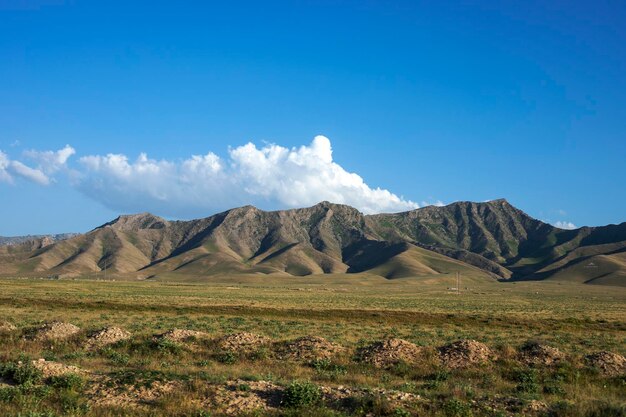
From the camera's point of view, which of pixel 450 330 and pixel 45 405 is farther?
pixel 450 330

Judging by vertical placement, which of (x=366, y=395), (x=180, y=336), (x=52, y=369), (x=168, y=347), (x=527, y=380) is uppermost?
(x=52, y=369)

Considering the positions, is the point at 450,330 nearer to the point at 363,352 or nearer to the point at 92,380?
the point at 363,352

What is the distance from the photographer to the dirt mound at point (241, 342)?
79.0ft

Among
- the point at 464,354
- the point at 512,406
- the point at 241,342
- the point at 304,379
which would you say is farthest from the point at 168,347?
the point at 512,406

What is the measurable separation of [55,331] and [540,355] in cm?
2400

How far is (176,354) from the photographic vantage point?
2366 centimetres

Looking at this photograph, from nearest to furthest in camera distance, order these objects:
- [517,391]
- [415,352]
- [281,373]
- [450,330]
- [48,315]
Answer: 1. [517,391]
2. [281,373]
3. [415,352]
4. [450,330]
5. [48,315]

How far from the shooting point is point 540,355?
22.8 metres

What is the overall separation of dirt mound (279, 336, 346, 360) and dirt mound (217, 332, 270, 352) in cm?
138

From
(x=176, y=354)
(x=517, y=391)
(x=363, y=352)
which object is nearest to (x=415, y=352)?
(x=363, y=352)

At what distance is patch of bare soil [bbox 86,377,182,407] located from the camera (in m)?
14.0

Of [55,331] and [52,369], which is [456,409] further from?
[55,331]

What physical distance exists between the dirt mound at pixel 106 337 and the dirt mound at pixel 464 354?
621 inches

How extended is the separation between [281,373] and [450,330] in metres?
22.1
